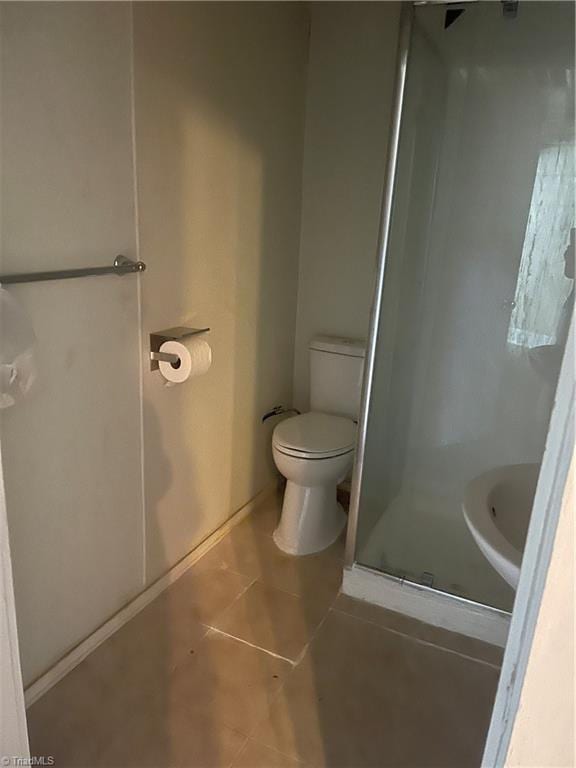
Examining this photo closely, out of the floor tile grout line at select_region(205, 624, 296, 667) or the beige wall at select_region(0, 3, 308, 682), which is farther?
the floor tile grout line at select_region(205, 624, 296, 667)

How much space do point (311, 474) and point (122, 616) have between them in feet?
2.77

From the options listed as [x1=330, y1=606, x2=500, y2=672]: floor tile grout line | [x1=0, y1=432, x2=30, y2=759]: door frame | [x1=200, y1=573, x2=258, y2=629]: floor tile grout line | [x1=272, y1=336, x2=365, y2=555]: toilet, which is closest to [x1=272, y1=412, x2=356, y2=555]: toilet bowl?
[x1=272, y1=336, x2=365, y2=555]: toilet

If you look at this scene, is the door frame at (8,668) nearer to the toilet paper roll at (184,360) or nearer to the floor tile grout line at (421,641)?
the toilet paper roll at (184,360)

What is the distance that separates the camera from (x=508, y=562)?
46.4 inches

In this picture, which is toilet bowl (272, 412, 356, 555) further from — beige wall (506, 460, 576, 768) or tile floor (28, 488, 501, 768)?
beige wall (506, 460, 576, 768)

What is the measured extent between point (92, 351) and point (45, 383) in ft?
0.58

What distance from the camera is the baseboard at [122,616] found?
5.55 ft

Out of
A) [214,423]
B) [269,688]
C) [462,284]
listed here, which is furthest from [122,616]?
[462,284]

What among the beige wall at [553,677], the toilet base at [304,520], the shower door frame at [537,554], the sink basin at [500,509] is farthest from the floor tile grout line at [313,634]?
A: the beige wall at [553,677]

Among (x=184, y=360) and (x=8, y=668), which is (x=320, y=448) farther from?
(x=8, y=668)

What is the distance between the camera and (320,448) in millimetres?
2342

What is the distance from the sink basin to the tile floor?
1.93 feet

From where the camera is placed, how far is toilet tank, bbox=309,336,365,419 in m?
2.61

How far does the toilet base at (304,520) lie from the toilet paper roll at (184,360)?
0.77 m
